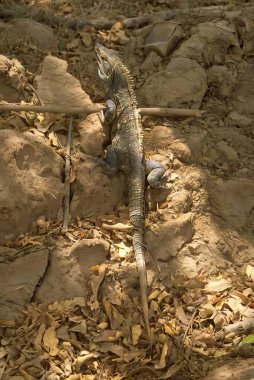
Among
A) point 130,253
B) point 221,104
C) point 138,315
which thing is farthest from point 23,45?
point 138,315

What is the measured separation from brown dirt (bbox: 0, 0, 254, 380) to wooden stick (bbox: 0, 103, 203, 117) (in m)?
0.11

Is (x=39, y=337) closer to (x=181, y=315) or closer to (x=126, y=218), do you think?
(x=181, y=315)

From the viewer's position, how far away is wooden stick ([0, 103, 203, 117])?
16.2ft

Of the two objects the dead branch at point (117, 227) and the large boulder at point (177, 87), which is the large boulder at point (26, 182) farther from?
the large boulder at point (177, 87)

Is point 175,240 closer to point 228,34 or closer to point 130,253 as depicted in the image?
point 130,253

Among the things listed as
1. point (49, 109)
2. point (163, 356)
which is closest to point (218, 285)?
point (163, 356)

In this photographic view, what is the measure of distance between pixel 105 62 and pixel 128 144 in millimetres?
1335

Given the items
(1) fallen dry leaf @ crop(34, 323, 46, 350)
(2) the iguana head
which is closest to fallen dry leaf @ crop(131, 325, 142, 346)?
(1) fallen dry leaf @ crop(34, 323, 46, 350)

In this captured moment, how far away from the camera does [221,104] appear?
619 centimetres

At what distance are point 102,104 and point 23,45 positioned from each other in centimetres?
135

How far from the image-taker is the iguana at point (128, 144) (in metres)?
4.87

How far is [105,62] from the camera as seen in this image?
19.7 ft

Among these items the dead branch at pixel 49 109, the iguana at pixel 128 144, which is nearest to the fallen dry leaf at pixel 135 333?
the iguana at pixel 128 144

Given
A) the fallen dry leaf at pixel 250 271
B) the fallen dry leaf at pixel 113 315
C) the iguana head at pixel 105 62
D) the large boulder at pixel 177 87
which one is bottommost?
the fallen dry leaf at pixel 113 315
